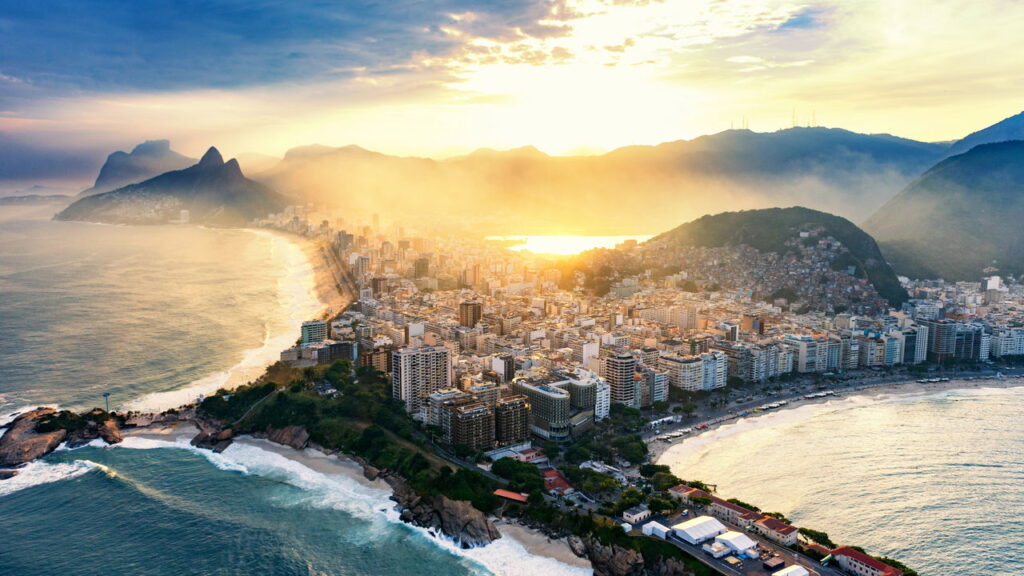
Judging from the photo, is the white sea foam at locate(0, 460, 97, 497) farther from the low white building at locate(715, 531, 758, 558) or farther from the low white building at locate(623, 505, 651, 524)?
the low white building at locate(715, 531, 758, 558)

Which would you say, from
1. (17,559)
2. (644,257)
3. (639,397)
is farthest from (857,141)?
(17,559)

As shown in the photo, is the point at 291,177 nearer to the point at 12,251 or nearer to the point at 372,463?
the point at 12,251

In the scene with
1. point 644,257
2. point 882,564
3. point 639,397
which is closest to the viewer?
point 882,564

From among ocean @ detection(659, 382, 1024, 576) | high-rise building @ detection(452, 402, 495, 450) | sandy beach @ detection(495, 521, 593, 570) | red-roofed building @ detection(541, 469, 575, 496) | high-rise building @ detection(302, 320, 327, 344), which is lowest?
sandy beach @ detection(495, 521, 593, 570)

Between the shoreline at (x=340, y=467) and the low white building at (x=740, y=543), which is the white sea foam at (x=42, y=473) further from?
the low white building at (x=740, y=543)

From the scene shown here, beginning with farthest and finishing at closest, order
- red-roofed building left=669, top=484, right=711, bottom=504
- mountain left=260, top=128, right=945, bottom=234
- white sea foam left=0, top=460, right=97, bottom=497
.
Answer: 1. mountain left=260, top=128, right=945, bottom=234
2. white sea foam left=0, top=460, right=97, bottom=497
3. red-roofed building left=669, top=484, right=711, bottom=504

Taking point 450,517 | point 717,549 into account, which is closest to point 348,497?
point 450,517

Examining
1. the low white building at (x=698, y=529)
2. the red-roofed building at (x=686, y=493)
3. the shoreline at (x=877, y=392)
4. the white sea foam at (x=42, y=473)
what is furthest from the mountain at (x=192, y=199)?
the low white building at (x=698, y=529)

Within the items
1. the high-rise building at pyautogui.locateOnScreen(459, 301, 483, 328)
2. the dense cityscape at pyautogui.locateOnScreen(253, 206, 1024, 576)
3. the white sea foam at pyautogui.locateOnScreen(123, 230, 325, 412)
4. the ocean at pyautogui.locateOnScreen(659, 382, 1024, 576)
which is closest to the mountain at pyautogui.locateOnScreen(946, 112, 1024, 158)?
the dense cityscape at pyautogui.locateOnScreen(253, 206, 1024, 576)
